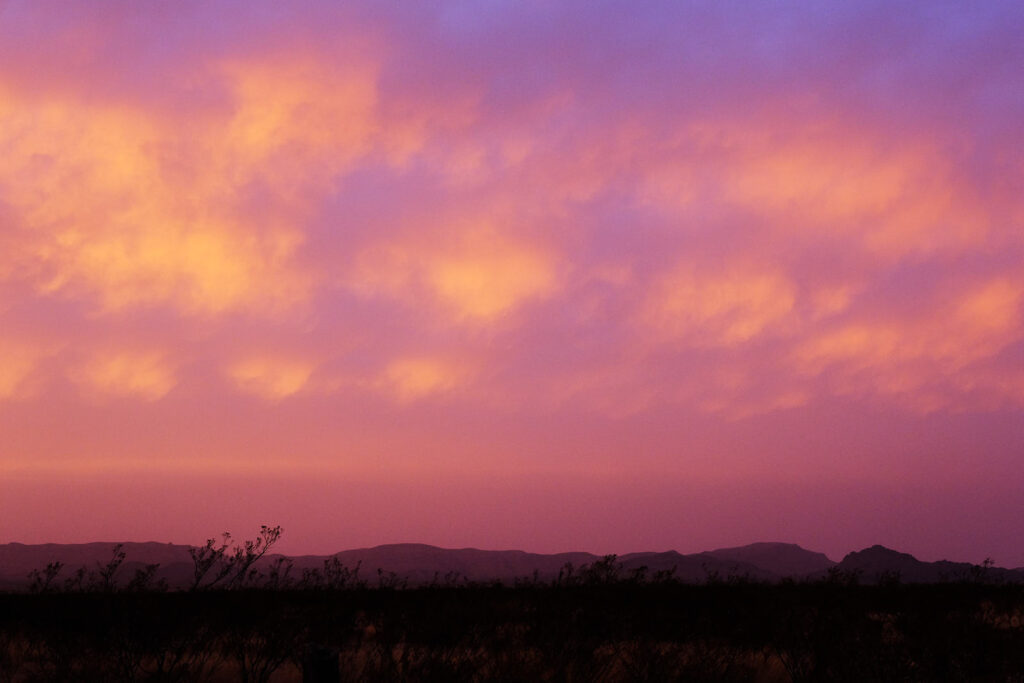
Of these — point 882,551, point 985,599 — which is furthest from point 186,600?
point 882,551

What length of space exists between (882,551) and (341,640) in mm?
145322

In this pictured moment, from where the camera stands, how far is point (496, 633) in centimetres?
A: 1195

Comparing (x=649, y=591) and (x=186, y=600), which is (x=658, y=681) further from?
(x=186, y=600)

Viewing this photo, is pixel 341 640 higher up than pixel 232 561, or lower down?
lower down

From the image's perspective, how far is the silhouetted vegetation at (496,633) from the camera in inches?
387

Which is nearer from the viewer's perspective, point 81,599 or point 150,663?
point 150,663

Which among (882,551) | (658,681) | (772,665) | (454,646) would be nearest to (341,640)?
(454,646)

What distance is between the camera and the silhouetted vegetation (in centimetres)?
984

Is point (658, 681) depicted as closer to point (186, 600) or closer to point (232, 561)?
point (232, 561)

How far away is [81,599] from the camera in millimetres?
14727

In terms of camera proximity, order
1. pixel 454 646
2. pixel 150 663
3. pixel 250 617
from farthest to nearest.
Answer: pixel 250 617 < pixel 454 646 < pixel 150 663

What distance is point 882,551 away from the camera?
142 m

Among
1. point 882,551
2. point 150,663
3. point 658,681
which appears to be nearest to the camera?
point 658,681

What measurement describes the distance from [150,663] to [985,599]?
13.3m
